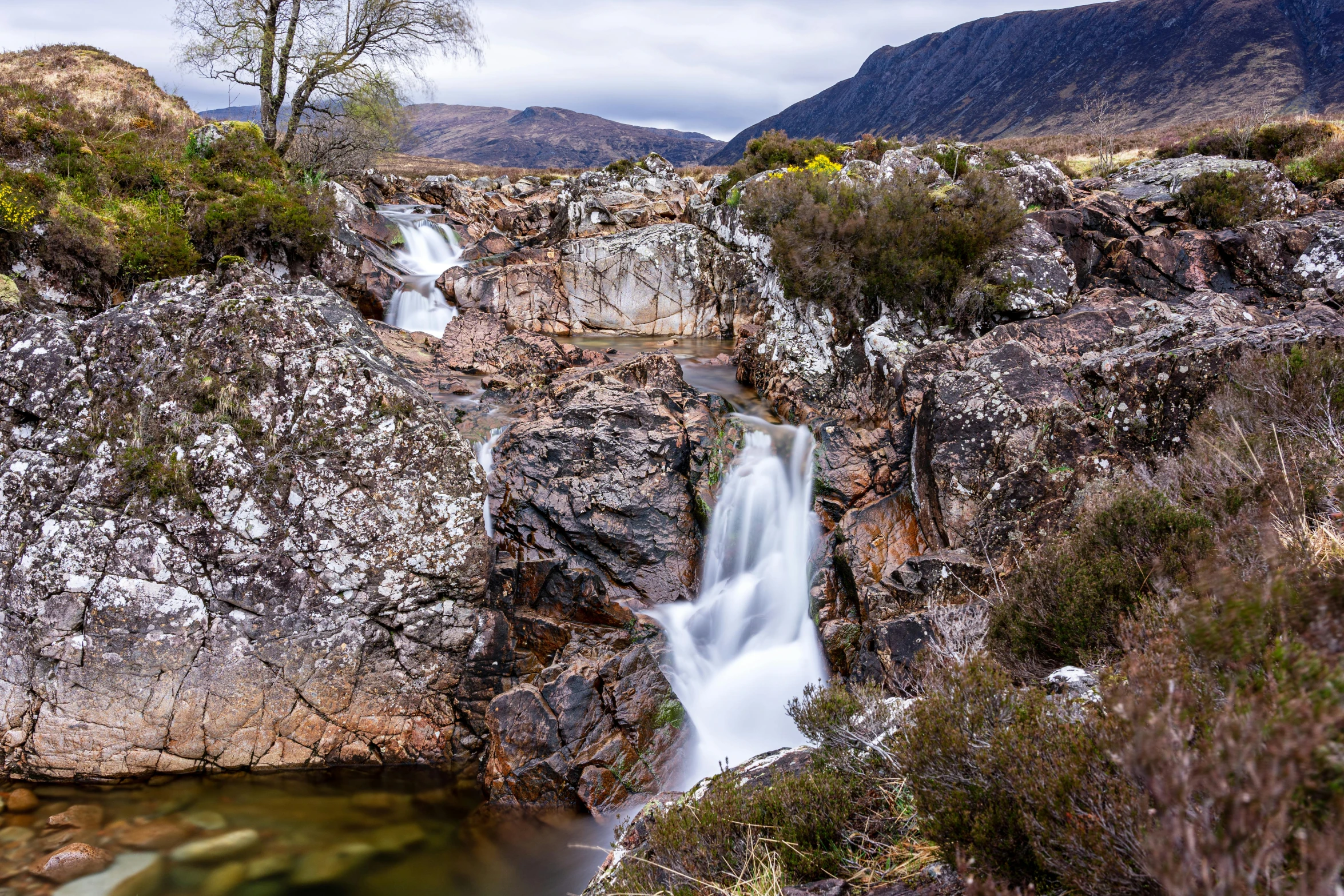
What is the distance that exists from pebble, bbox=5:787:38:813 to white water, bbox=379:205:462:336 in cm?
1236

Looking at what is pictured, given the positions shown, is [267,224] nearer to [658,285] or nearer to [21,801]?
[658,285]

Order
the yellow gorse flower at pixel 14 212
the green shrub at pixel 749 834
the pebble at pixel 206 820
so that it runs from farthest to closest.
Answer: the yellow gorse flower at pixel 14 212 < the pebble at pixel 206 820 < the green shrub at pixel 749 834

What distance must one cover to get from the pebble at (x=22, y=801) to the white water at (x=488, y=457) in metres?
5.35

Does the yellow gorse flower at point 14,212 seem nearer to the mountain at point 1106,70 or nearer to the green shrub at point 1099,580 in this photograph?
the green shrub at point 1099,580

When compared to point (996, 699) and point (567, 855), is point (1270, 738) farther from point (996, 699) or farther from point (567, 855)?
point (567, 855)

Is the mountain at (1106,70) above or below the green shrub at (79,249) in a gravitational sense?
above

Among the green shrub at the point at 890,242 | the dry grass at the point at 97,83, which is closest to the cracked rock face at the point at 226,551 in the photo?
the green shrub at the point at 890,242

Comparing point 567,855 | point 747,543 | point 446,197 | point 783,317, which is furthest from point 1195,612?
point 446,197

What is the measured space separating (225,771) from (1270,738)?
922 centimetres

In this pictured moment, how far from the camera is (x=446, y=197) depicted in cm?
3300

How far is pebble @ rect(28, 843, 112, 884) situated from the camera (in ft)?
19.8

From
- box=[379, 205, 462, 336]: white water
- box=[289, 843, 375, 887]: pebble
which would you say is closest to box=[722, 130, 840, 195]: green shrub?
box=[379, 205, 462, 336]: white water

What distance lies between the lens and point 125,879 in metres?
6.08

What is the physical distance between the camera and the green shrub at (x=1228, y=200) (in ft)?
39.9
